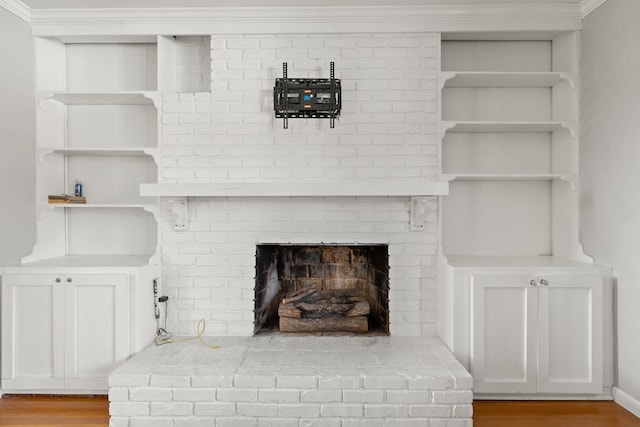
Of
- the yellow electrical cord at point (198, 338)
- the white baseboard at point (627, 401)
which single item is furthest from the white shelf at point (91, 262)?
the white baseboard at point (627, 401)

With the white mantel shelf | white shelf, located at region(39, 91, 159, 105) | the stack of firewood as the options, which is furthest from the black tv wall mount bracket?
the stack of firewood

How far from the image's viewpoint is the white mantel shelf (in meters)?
2.66

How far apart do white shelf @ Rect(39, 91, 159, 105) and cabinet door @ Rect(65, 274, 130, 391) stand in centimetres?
119

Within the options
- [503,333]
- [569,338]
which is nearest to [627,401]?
[569,338]

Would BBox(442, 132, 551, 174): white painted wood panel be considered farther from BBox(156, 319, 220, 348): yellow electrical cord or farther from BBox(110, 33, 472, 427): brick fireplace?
BBox(156, 319, 220, 348): yellow electrical cord

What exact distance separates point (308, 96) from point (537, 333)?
2.02m

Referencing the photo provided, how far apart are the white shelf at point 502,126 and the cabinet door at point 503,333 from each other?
3.27 feet

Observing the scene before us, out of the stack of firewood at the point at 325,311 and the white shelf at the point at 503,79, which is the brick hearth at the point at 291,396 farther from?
the white shelf at the point at 503,79

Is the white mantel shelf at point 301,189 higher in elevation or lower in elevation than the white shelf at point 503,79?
lower

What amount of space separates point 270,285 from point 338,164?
1.00 m

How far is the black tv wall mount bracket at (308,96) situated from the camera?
9.56 ft

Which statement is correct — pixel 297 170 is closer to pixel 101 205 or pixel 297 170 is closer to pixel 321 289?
pixel 321 289

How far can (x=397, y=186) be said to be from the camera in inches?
105

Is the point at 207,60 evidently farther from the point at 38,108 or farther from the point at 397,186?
the point at 397,186
